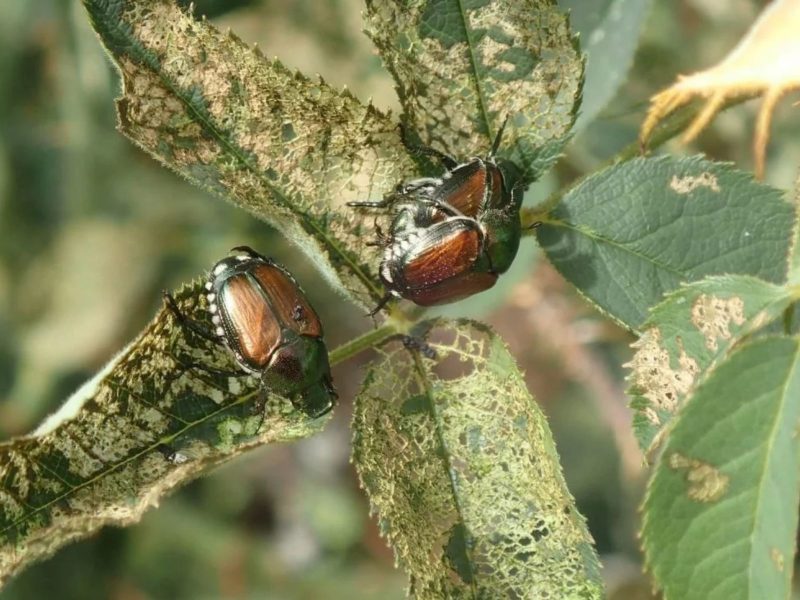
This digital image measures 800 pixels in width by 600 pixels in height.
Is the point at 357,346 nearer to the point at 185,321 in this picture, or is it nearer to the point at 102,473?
the point at 185,321

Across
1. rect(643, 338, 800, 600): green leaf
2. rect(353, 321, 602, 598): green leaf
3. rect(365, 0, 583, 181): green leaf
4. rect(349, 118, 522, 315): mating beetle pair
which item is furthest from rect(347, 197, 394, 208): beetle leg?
rect(643, 338, 800, 600): green leaf

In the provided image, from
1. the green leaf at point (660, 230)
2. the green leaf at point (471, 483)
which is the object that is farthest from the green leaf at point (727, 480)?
the green leaf at point (660, 230)

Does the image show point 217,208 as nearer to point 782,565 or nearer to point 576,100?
point 576,100

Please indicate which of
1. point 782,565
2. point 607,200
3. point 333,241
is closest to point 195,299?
point 333,241

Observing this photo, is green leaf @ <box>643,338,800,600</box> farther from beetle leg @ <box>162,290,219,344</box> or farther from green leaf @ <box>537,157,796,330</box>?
beetle leg @ <box>162,290,219,344</box>

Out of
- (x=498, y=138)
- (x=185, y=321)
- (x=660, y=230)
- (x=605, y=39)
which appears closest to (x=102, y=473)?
(x=185, y=321)

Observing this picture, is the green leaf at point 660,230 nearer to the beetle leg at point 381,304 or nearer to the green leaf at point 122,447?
the beetle leg at point 381,304
